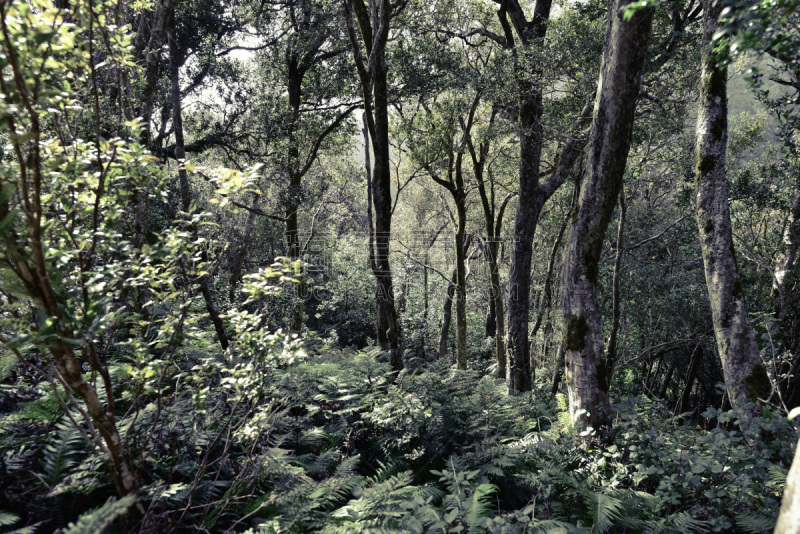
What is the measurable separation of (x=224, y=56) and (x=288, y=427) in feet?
40.5

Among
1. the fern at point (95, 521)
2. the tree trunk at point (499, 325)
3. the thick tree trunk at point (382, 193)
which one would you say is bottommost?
the tree trunk at point (499, 325)

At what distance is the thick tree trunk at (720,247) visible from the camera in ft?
14.7

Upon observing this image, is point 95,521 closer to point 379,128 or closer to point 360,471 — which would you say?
point 360,471

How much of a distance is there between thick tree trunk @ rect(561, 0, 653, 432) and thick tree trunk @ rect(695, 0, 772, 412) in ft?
3.00

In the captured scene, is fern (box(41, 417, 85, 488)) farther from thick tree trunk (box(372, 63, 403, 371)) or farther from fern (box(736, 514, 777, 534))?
thick tree trunk (box(372, 63, 403, 371))

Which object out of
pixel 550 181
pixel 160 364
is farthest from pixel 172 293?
pixel 550 181

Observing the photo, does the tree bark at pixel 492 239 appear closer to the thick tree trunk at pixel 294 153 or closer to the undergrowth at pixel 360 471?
the thick tree trunk at pixel 294 153

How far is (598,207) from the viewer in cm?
471

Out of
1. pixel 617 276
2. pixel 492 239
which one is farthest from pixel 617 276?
pixel 492 239

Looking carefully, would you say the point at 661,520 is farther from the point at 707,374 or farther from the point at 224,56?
the point at 707,374

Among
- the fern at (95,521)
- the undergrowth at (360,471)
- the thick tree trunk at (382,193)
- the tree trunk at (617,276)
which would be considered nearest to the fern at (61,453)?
the undergrowth at (360,471)

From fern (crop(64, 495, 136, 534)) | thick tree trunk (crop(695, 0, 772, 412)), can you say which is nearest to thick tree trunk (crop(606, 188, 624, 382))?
thick tree trunk (crop(695, 0, 772, 412))

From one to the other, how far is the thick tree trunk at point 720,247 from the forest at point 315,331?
27 mm

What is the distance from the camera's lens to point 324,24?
11297mm
